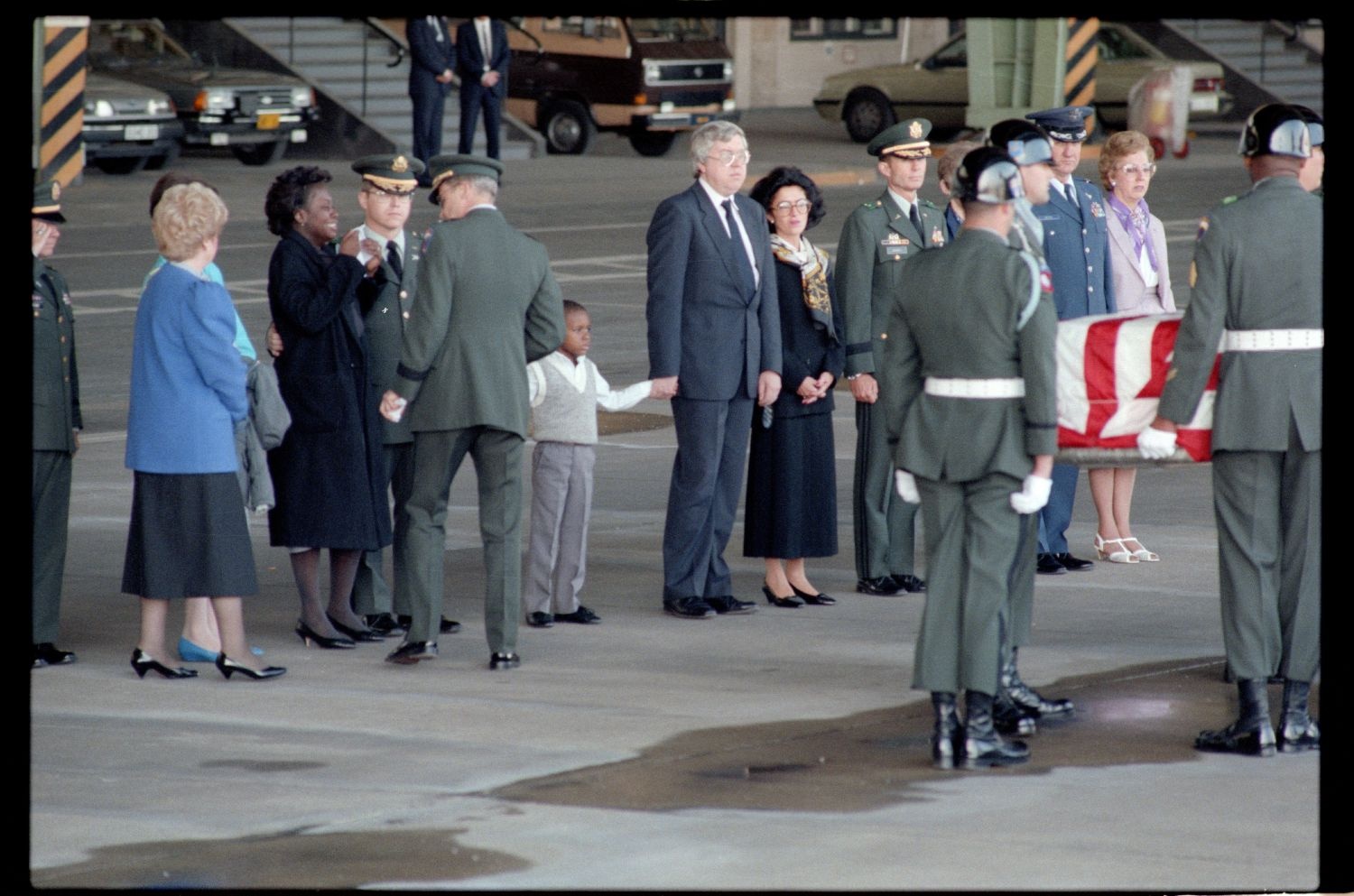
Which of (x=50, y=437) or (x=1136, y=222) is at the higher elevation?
(x=1136, y=222)

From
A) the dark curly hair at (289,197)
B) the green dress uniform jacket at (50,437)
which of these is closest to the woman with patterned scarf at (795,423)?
the dark curly hair at (289,197)

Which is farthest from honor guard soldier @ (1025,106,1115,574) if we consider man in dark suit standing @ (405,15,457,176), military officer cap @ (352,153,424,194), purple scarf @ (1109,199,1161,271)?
man in dark suit standing @ (405,15,457,176)

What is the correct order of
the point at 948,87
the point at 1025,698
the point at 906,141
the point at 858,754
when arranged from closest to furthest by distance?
the point at 858,754, the point at 1025,698, the point at 906,141, the point at 948,87

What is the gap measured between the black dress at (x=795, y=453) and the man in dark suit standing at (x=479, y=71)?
1713 centimetres

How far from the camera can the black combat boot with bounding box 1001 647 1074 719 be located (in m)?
7.66

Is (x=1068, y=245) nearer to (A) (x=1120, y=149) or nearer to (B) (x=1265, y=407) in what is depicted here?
(A) (x=1120, y=149)

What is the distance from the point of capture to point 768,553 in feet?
32.1

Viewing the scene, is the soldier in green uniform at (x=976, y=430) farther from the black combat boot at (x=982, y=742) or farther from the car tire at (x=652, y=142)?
the car tire at (x=652, y=142)

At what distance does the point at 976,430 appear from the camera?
7.17m

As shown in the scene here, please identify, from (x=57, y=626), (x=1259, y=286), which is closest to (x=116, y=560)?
(x=57, y=626)

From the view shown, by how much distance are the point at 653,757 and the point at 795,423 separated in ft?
9.68

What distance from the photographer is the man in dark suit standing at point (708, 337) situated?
9.51 m

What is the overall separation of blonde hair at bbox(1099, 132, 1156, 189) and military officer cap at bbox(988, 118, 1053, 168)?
288cm

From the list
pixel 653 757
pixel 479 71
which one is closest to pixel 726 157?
pixel 653 757
